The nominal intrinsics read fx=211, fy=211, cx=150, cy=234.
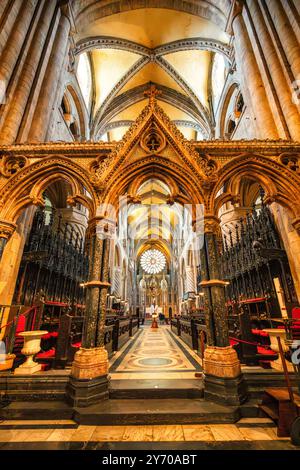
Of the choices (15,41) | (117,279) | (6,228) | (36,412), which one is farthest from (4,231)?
(117,279)

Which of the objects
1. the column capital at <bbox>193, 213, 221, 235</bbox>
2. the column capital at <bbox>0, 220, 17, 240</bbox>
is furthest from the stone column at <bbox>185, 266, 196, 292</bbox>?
the column capital at <bbox>0, 220, 17, 240</bbox>

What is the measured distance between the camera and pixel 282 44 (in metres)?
6.04

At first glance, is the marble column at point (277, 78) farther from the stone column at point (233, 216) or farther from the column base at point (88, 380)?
the column base at point (88, 380)

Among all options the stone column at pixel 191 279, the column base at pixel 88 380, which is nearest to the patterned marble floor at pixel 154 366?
the column base at pixel 88 380

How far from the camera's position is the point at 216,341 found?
332 cm

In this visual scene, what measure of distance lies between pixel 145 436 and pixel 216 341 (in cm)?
158

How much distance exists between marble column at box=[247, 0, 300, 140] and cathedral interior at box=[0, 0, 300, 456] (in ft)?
0.14

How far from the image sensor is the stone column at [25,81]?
17.1 ft

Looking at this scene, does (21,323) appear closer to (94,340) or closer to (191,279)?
(94,340)

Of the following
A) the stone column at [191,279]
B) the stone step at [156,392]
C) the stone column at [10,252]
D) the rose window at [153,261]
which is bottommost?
the stone step at [156,392]

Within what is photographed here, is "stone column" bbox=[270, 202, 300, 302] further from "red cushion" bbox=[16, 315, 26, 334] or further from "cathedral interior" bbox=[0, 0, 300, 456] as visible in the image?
"red cushion" bbox=[16, 315, 26, 334]

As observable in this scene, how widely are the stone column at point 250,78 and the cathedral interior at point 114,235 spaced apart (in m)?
0.05
